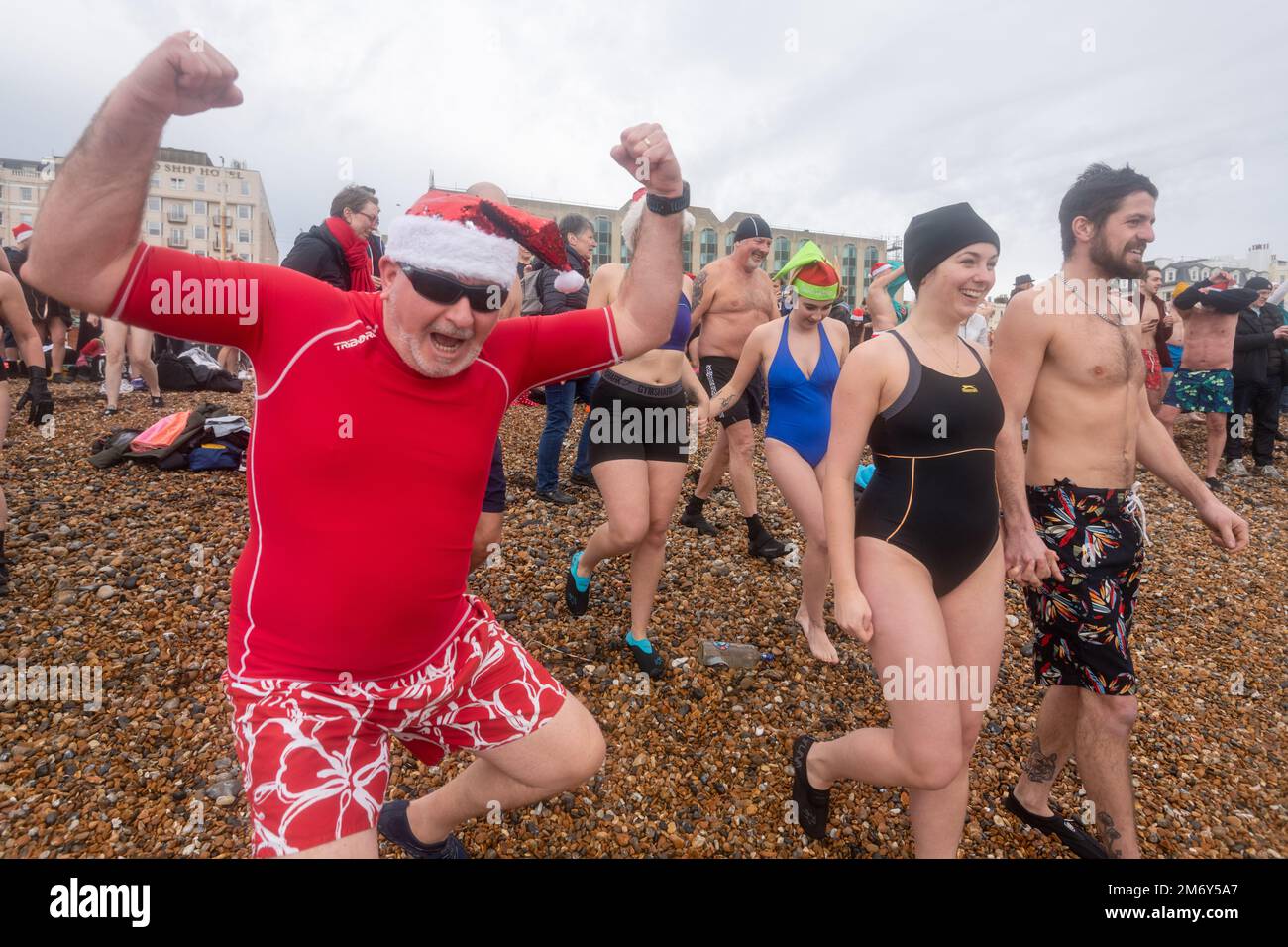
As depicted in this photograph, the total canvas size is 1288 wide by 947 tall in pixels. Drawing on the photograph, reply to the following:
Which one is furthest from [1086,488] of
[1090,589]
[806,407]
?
[806,407]

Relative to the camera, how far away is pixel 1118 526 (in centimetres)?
264

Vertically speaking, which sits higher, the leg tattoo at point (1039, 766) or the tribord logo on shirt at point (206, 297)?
the tribord logo on shirt at point (206, 297)

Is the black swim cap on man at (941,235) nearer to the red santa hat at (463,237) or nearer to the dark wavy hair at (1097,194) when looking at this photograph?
the dark wavy hair at (1097,194)

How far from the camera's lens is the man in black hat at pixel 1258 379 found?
28.6ft

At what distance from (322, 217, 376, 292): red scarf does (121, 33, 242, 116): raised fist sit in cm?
305

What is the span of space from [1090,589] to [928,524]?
84 cm

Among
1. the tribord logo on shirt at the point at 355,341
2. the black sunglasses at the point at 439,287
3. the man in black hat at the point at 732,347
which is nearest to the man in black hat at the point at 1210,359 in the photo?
the man in black hat at the point at 732,347

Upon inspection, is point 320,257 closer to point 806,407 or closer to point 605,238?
point 806,407

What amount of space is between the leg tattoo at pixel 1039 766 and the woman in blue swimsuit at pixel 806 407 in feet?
3.96

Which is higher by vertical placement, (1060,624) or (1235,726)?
(1060,624)

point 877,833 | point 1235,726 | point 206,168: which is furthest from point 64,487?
point 206,168

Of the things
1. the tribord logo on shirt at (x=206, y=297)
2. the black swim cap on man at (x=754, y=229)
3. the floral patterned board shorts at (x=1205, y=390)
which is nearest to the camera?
the tribord logo on shirt at (x=206, y=297)
